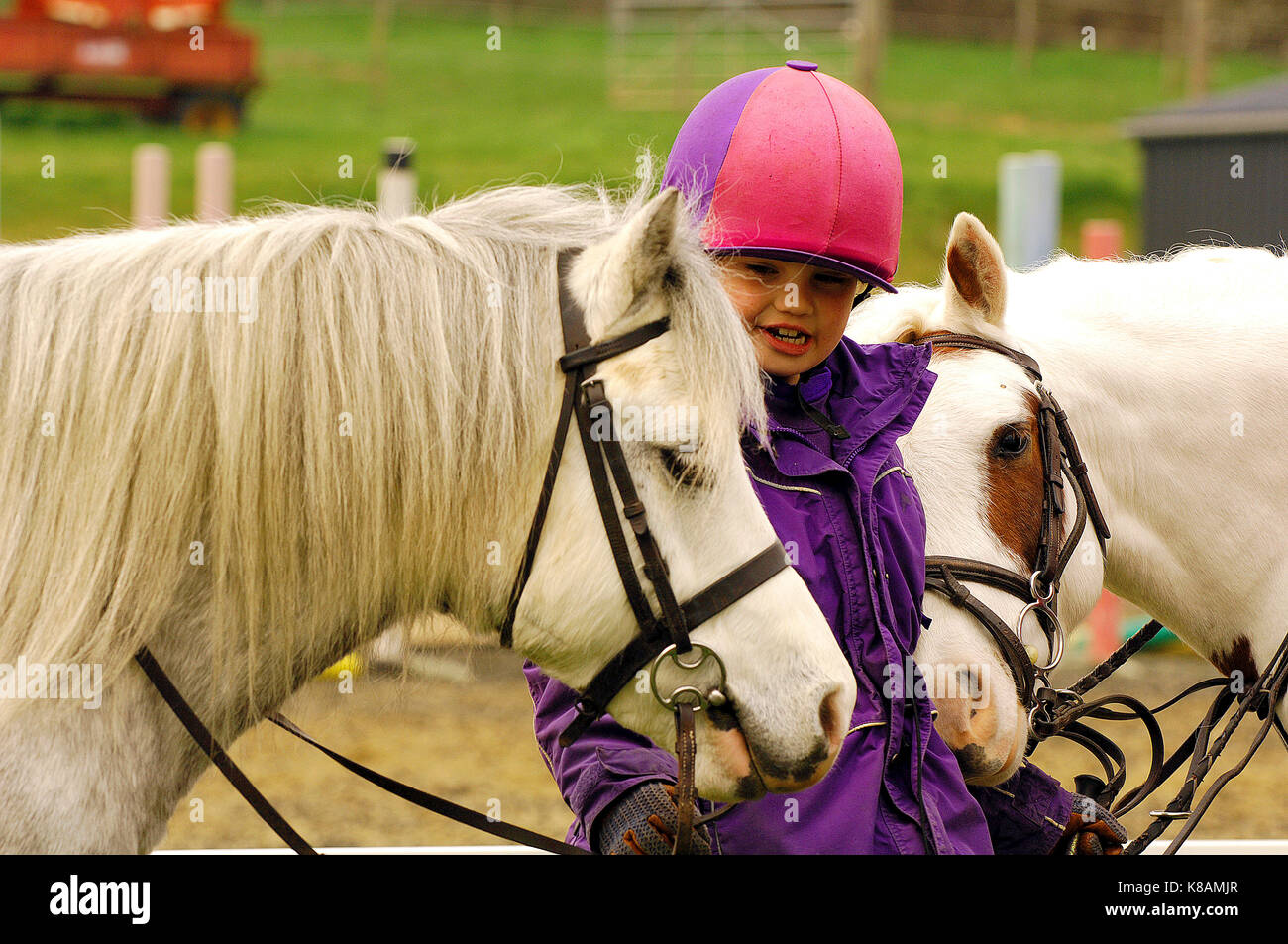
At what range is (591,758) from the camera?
7.02 feet

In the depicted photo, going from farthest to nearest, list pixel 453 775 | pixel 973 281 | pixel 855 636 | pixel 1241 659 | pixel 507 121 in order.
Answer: pixel 507 121, pixel 453 775, pixel 1241 659, pixel 973 281, pixel 855 636

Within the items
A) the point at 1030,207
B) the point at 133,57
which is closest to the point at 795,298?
the point at 1030,207

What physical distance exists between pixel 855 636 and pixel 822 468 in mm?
270

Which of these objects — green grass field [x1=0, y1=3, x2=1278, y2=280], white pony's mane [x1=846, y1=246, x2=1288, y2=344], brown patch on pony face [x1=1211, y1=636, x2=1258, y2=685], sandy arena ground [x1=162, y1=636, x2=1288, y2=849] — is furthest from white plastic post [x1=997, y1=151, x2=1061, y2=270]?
brown patch on pony face [x1=1211, y1=636, x2=1258, y2=685]

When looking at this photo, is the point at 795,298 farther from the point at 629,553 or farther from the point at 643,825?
the point at 643,825

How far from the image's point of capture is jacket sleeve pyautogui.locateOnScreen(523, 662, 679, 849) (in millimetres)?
2100

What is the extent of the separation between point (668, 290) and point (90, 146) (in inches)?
697

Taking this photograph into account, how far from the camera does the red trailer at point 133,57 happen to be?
56.2 ft

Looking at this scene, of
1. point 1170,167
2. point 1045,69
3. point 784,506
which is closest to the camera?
point 784,506

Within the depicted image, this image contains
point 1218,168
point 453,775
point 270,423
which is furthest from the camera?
point 1218,168

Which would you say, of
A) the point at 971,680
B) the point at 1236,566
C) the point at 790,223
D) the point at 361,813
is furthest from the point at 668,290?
the point at 361,813

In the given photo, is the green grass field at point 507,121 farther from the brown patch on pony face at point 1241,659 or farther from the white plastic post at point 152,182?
the brown patch on pony face at point 1241,659
